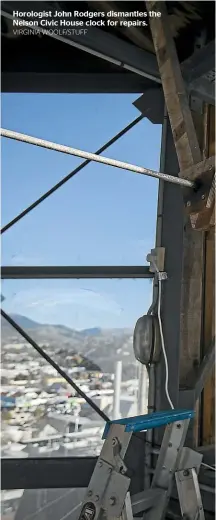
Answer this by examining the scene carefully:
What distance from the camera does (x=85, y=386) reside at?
2.23m

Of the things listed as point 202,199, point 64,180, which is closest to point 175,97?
point 202,199

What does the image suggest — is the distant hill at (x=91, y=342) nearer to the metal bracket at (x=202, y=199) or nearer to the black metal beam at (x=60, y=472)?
the black metal beam at (x=60, y=472)

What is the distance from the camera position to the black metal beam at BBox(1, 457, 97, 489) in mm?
2016

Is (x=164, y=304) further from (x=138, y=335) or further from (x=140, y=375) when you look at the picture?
(x=140, y=375)

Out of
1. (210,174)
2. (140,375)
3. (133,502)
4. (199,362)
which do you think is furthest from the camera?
(140,375)

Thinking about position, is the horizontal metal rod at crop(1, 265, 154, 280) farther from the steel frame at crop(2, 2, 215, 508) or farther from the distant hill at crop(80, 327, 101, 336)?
the distant hill at crop(80, 327, 101, 336)

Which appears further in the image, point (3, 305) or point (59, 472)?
point (3, 305)

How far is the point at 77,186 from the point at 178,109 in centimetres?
91

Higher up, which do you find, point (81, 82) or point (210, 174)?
point (81, 82)

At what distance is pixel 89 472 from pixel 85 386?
1.22ft

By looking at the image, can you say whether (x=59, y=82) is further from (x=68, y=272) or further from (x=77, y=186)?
(x=68, y=272)

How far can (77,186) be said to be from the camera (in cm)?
234

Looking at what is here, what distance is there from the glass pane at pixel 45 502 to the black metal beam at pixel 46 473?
4cm

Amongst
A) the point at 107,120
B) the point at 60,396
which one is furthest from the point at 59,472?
the point at 107,120
